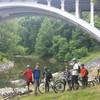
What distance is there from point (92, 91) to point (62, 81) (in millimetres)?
2982

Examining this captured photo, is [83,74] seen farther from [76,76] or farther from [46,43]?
[46,43]

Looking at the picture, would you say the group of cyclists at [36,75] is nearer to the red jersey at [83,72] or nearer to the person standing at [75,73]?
the person standing at [75,73]

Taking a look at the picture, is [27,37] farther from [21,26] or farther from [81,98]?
[81,98]

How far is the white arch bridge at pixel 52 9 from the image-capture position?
3786 cm

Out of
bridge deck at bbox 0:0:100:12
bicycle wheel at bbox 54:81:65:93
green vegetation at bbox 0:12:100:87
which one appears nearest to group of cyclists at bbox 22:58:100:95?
bicycle wheel at bbox 54:81:65:93

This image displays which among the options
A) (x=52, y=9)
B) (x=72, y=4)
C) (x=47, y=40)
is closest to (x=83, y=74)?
(x=52, y=9)

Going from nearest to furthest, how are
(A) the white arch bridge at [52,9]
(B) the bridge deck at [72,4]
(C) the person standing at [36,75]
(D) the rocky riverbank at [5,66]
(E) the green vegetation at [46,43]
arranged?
(C) the person standing at [36,75] → (A) the white arch bridge at [52,9] → (B) the bridge deck at [72,4] → (D) the rocky riverbank at [5,66] → (E) the green vegetation at [46,43]

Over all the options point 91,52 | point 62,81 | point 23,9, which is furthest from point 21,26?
point 62,81

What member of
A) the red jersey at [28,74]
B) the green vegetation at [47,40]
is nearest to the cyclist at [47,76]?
the red jersey at [28,74]

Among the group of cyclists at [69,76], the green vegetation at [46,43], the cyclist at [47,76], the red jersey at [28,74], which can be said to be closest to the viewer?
the group of cyclists at [69,76]

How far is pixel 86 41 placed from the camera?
5884cm

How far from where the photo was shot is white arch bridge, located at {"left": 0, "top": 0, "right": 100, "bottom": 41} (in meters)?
37.9

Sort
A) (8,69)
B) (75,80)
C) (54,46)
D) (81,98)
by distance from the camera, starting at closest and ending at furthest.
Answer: (81,98) → (75,80) → (8,69) → (54,46)

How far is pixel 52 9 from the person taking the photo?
39.4m
